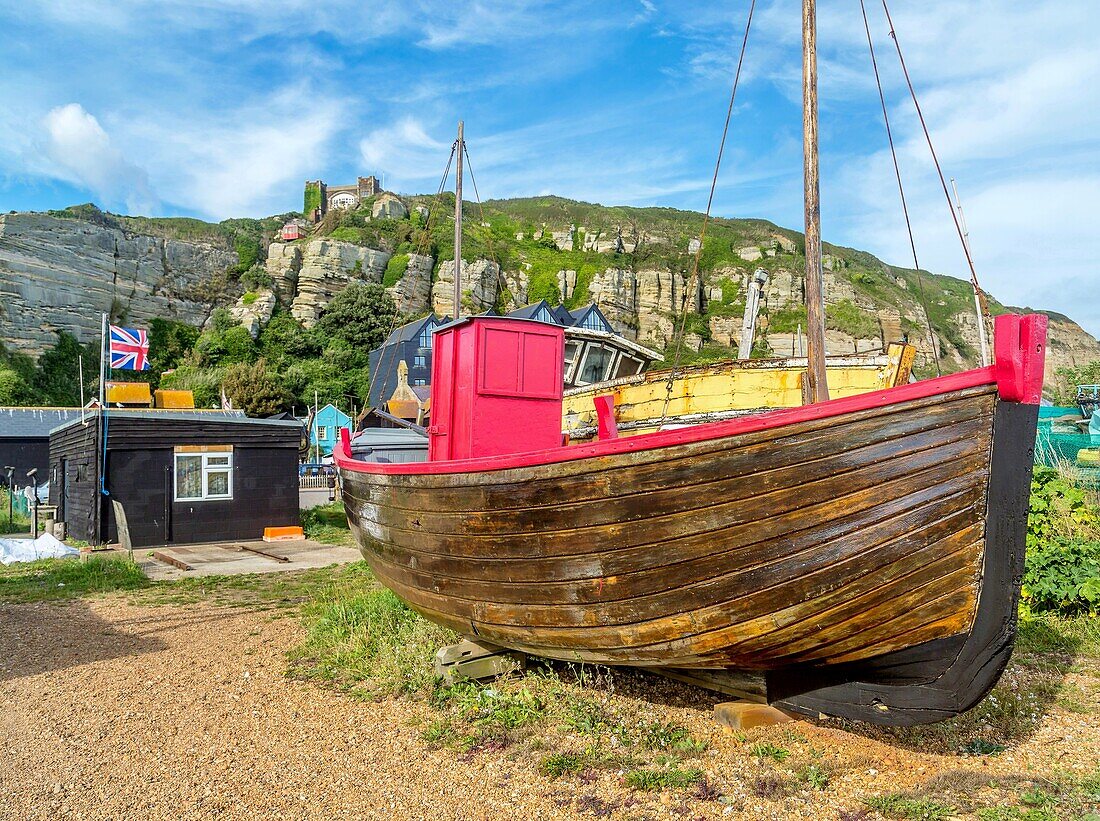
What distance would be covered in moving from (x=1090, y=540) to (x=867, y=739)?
17.1 feet

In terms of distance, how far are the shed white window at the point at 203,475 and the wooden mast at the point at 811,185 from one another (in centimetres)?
1305

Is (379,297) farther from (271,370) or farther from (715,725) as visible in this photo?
(715,725)

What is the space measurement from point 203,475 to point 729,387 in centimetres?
1164

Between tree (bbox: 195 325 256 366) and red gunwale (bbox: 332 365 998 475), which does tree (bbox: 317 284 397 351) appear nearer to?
tree (bbox: 195 325 256 366)

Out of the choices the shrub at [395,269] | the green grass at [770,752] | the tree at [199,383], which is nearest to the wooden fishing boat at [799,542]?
the green grass at [770,752]

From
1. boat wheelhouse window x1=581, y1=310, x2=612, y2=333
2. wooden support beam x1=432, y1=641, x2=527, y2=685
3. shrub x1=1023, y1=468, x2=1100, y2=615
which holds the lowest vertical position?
wooden support beam x1=432, y1=641, x2=527, y2=685

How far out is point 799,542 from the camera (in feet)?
11.1

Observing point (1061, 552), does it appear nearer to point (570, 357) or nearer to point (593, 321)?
point (570, 357)

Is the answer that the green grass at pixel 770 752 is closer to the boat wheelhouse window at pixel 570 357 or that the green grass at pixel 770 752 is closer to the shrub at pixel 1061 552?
the shrub at pixel 1061 552

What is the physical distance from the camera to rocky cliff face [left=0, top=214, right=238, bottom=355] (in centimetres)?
5162

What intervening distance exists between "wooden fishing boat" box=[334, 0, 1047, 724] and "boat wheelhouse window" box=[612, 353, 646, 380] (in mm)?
8379

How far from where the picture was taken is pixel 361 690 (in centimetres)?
557

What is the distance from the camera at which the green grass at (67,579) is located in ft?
32.2

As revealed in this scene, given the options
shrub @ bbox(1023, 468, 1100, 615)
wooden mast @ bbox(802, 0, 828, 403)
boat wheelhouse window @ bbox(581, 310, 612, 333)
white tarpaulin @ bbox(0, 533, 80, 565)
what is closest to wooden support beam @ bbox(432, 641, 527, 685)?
wooden mast @ bbox(802, 0, 828, 403)
